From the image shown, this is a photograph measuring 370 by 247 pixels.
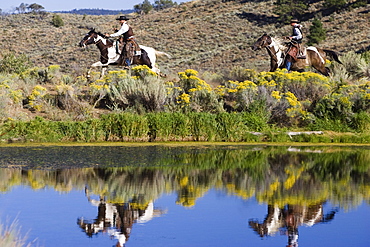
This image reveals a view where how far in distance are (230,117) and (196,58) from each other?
129 ft

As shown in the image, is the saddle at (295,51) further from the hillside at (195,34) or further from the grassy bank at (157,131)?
the hillside at (195,34)

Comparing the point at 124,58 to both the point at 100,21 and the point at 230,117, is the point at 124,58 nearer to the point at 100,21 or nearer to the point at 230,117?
the point at 230,117

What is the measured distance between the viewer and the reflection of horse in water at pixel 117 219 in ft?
33.7

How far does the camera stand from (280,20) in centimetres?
7300

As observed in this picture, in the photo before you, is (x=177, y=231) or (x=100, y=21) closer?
(x=177, y=231)

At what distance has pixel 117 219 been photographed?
11188 millimetres

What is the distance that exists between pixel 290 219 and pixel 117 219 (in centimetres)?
279

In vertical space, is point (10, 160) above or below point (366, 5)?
below

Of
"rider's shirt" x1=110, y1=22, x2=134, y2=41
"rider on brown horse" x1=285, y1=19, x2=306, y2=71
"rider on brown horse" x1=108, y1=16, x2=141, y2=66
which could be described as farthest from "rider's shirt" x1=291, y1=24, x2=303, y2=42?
"rider's shirt" x1=110, y1=22, x2=134, y2=41

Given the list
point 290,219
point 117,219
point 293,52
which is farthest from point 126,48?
point 290,219

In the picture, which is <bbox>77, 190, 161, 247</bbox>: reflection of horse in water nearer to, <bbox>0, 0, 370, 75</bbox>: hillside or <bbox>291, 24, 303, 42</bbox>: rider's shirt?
<bbox>291, 24, 303, 42</bbox>: rider's shirt

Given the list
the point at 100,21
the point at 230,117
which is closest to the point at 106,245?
the point at 230,117

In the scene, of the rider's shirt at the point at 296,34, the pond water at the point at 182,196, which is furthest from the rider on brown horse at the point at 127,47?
the pond water at the point at 182,196

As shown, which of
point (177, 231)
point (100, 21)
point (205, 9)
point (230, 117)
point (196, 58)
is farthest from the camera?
point (100, 21)
